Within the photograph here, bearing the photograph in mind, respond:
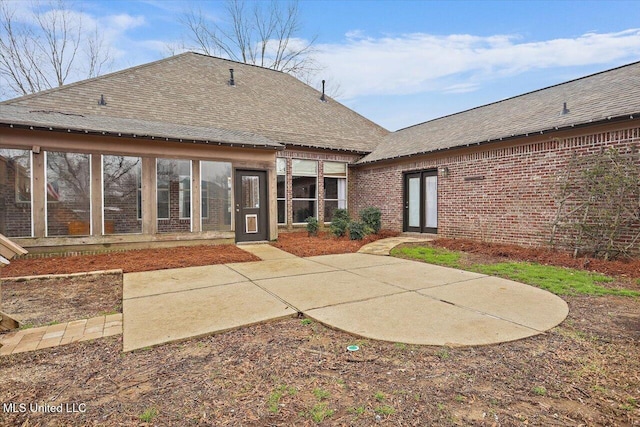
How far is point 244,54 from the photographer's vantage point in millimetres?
22172

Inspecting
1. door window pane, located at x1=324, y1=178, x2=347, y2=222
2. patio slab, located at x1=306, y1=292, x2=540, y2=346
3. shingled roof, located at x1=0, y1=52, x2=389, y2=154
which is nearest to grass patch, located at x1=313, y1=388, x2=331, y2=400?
patio slab, located at x1=306, y1=292, x2=540, y2=346

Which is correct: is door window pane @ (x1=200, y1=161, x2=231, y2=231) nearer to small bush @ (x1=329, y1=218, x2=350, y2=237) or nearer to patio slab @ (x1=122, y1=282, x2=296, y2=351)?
small bush @ (x1=329, y1=218, x2=350, y2=237)

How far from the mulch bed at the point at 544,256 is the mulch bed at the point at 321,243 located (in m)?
2.22

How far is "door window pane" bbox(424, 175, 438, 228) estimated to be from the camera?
35.1ft

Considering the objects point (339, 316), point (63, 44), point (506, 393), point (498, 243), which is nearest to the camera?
point (506, 393)

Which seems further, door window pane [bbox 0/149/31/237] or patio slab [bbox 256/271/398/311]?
door window pane [bbox 0/149/31/237]

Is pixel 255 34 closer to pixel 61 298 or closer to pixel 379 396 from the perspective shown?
pixel 61 298

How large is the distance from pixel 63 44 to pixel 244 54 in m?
10.3

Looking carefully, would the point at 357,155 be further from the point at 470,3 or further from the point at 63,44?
the point at 63,44

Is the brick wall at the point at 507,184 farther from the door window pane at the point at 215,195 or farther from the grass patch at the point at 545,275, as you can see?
the door window pane at the point at 215,195

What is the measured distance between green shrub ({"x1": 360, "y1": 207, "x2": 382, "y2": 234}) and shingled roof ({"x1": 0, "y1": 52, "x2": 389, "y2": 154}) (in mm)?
3122

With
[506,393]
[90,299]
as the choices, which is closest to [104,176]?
[90,299]

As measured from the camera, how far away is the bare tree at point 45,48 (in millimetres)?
16109

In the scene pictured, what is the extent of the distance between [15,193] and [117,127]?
2619mm
